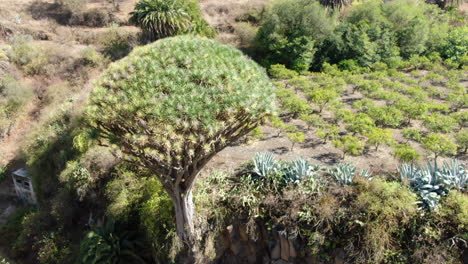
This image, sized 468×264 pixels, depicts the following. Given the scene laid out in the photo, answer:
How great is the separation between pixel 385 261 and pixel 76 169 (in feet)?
37.8

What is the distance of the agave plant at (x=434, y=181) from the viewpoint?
881cm

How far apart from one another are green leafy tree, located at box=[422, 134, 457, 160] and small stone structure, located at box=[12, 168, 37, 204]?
1852 centimetres

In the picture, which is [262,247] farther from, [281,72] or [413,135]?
[281,72]

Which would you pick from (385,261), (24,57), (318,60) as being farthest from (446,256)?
(24,57)

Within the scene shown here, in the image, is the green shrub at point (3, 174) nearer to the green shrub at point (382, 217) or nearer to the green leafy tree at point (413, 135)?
the green shrub at point (382, 217)

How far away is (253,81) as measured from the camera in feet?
26.0

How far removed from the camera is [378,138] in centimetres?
1175

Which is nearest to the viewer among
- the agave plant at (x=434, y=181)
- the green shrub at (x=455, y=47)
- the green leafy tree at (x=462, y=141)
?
the agave plant at (x=434, y=181)

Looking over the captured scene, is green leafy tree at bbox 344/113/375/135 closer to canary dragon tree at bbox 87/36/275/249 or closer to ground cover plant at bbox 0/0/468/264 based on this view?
ground cover plant at bbox 0/0/468/264

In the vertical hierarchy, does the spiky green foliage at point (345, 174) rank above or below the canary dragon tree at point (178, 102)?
below

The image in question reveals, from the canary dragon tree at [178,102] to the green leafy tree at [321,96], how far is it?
7.25 meters

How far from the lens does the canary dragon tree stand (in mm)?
7074

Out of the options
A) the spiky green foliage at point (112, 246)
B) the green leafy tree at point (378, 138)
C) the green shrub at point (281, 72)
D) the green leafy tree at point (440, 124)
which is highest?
the green shrub at point (281, 72)

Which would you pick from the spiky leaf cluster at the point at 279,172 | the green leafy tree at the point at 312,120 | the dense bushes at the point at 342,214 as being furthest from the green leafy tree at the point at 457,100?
the spiky leaf cluster at the point at 279,172
